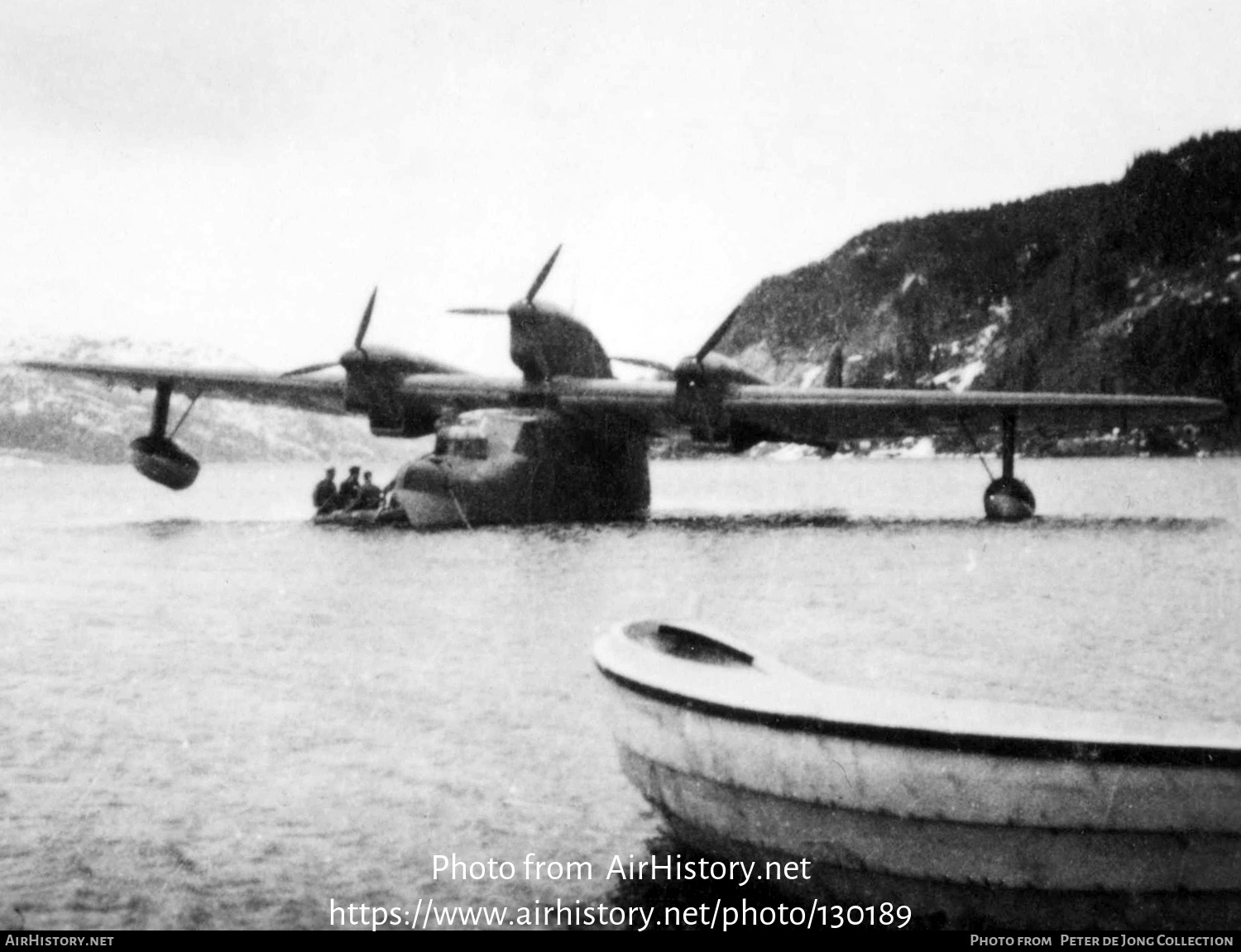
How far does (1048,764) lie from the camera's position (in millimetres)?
4348

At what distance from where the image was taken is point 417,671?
12.1 m

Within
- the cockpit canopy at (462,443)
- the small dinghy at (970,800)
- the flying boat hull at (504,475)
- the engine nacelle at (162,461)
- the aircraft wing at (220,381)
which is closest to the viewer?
the small dinghy at (970,800)

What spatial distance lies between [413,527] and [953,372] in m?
130

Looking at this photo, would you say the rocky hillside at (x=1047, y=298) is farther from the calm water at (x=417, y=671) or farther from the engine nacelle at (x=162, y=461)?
the engine nacelle at (x=162, y=461)

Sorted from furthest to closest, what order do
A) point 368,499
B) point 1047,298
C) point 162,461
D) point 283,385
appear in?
1. point 1047,298
2. point 283,385
3. point 162,461
4. point 368,499

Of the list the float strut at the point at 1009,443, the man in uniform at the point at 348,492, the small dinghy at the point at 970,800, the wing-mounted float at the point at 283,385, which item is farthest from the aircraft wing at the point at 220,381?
the small dinghy at the point at 970,800

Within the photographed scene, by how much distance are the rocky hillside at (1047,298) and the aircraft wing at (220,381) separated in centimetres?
1853

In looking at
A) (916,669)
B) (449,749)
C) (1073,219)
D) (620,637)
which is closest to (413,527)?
(916,669)

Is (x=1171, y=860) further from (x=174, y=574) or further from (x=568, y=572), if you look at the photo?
(x=174, y=574)

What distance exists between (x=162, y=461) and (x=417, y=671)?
26.9 metres

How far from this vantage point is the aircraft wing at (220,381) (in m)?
35.2

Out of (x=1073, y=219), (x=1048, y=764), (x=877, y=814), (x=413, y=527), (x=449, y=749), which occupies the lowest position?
(x=413, y=527)

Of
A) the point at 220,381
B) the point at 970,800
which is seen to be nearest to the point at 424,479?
the point at 220,381

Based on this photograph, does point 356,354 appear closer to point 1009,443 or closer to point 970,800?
point 1009,443
